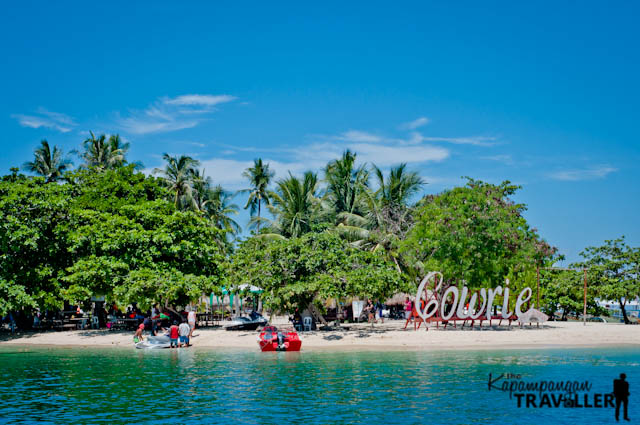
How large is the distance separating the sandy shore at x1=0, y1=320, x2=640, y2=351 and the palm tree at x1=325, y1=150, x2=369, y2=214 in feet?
59.0

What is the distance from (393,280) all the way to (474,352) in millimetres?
6379

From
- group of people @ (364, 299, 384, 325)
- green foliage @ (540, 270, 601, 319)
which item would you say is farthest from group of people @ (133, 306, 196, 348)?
green foliage @ (540, 270, 601, 319)

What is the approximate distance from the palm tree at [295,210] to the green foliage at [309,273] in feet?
45.1

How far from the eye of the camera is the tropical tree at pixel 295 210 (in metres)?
51.8

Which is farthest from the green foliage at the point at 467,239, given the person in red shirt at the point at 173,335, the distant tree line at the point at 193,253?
the person in red shirt at the point at 173,335

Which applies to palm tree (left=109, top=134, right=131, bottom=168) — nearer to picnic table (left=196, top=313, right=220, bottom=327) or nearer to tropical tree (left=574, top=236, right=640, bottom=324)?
picnic table (left=196, top=313, right=220, bottom=327)

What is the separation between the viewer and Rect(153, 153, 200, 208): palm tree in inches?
2251

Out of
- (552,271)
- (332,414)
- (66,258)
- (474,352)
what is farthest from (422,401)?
(552,271)

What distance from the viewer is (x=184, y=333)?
32.9 m

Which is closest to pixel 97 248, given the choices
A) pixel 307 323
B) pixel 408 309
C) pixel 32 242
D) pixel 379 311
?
pixel 32 242

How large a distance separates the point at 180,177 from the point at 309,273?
2550 centimetres

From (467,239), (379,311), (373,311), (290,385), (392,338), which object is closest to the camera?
(290,385)

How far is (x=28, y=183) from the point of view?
38812 mm

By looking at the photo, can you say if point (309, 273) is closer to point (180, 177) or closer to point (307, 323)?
point (307, 323)
